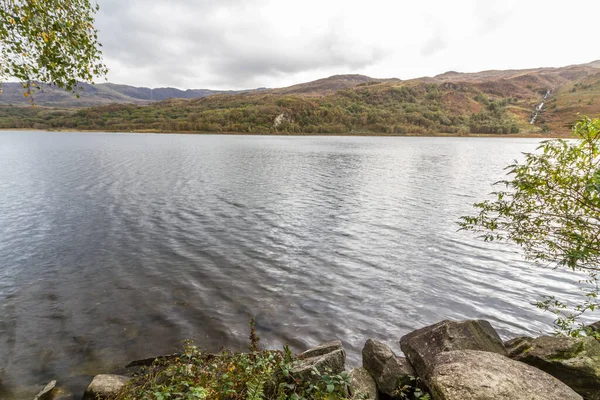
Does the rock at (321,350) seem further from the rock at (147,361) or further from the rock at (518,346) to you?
the rock at (518,346)

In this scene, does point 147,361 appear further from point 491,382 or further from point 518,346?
point 518,346

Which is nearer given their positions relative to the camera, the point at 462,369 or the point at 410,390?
the point at 462,369

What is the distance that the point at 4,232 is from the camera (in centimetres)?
2233

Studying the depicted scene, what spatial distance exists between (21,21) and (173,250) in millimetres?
14514

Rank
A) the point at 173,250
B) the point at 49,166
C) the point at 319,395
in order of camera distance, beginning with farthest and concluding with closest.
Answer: the point at 49,166
the point at 173,250
the point at 319,395

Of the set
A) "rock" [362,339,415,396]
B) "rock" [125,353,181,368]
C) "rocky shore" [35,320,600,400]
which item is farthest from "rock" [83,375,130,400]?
"rock" [362,339,415,396]

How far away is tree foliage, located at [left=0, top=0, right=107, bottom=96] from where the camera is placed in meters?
9.13

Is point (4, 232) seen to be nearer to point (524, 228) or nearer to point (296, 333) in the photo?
point (296, 333)

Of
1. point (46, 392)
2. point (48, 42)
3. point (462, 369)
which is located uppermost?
point (48, 42)

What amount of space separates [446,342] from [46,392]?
461 inches

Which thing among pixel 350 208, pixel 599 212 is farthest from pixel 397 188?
pixel 599 212

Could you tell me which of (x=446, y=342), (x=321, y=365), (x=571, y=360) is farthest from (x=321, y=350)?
(x=571, y=360)

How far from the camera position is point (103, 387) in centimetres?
854

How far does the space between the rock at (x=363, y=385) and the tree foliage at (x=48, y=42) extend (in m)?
12.6
